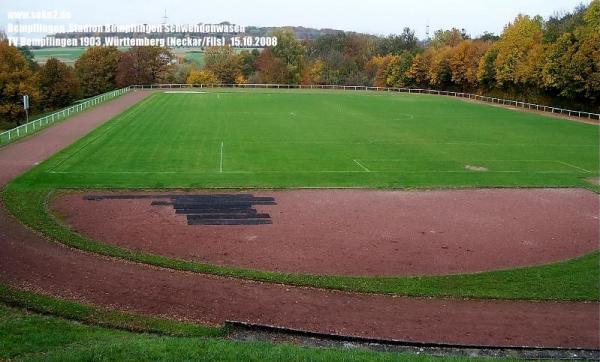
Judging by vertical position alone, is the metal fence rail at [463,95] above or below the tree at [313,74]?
below

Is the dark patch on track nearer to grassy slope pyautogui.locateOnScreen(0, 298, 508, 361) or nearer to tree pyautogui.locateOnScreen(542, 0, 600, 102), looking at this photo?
grassy slope pyautogui.locateOnScreen(0, 298, 508, 361)

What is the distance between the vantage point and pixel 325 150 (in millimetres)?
35812

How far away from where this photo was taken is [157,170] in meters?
29.2

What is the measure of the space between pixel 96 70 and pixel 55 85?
2414 cm

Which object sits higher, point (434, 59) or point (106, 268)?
point (434, 59)

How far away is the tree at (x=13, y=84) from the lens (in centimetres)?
5666

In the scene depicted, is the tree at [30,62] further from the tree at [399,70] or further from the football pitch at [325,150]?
the tree at [399,70]

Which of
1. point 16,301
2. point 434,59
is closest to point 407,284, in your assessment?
Result: point 16,301

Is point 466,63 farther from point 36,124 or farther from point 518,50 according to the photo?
point 36,124

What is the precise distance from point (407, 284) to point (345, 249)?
3204mm

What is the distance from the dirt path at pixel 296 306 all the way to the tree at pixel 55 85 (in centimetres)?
5994

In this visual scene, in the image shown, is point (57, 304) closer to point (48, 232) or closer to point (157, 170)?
point (48, 232)

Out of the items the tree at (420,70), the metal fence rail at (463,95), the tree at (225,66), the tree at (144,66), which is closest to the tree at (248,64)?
the tree at (225,66)

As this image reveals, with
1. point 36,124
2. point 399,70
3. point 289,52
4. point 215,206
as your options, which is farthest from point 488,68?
point 215,206
